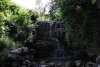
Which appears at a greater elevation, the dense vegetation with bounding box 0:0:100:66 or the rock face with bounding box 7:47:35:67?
the dense vegetation with bounding box 0:0:100:66

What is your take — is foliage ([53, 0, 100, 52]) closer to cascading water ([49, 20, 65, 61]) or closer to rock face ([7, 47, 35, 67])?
rock face ([7, 47, 35, 67])

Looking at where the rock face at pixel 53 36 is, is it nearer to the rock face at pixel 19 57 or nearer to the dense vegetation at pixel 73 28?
the dense vegetation at pixel 73 28

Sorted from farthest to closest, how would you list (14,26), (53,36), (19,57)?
(53,36) < (14,26) < (19,57)

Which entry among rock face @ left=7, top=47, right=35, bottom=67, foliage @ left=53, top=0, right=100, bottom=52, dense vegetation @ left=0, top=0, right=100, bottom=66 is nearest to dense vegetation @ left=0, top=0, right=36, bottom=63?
dense vegetation @ left=0, top=0, right=100, bottom=66

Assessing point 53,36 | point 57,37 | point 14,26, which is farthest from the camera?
point 53,36

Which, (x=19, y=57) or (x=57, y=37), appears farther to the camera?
(x=57, y=37)

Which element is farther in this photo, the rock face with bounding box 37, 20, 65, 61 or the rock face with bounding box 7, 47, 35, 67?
the rock face with bounding box 37, 20, 65, 61

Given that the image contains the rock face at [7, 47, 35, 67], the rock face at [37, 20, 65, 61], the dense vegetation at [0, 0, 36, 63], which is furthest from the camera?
the rock face at [37, 20, 65, 61]

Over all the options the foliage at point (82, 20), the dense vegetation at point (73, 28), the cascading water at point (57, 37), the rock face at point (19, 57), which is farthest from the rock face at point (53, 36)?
the foliage at point (82, 20)

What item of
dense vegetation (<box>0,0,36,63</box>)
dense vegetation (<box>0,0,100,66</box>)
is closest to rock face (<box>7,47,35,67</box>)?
dense vegetation (<box>0,0,100,66</box>)

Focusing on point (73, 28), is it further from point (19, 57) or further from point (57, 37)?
point (57, 37)

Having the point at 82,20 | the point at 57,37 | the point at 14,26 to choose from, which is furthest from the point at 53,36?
the point at 82,20

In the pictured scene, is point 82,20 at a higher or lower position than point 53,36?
higher

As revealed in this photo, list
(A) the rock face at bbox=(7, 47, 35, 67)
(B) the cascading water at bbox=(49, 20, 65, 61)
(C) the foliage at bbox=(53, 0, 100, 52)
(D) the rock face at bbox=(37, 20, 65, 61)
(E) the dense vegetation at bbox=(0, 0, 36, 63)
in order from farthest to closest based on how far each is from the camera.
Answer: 1. (D) the rock face at bbox=(37, 20, 65, 61)
2. (B) the cascading water at bbox=(49, 20, 65, 61)
3. (E) the dense vegetation at bbox=(0, 0, 36, 63)
4. (A) the rock face at bbox=(7, 47, 35, 67)
5. (C) the foliage at bbox=(53, 0, 100, 52)
